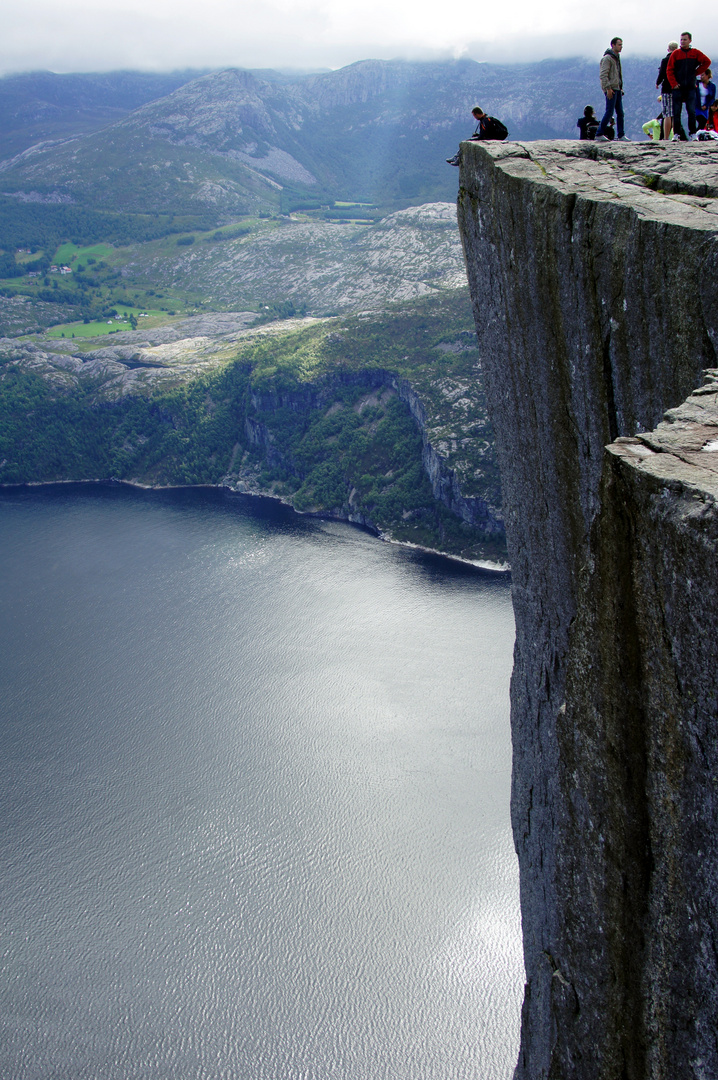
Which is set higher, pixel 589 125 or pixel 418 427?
pixel 589 125

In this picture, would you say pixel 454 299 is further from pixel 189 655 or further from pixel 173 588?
pixel 189 655

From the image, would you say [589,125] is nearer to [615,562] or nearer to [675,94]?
[675,94]

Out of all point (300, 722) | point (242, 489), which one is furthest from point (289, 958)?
point (242, 489)

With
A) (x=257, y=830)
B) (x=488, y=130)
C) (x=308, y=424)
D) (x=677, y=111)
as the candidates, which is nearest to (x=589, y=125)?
(x=677, y=111)

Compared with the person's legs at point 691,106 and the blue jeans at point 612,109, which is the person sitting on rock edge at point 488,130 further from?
the person's legs at point 691,106

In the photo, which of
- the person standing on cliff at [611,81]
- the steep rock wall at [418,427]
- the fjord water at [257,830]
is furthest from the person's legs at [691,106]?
the steep rock wall at [418,427]

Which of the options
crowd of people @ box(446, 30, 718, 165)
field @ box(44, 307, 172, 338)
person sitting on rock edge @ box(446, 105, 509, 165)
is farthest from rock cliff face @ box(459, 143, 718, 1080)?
field @ box(44, 307, 172, 338)
